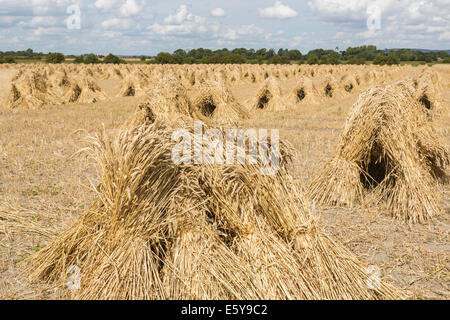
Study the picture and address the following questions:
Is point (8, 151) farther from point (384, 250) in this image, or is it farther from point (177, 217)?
point (384, 250)
